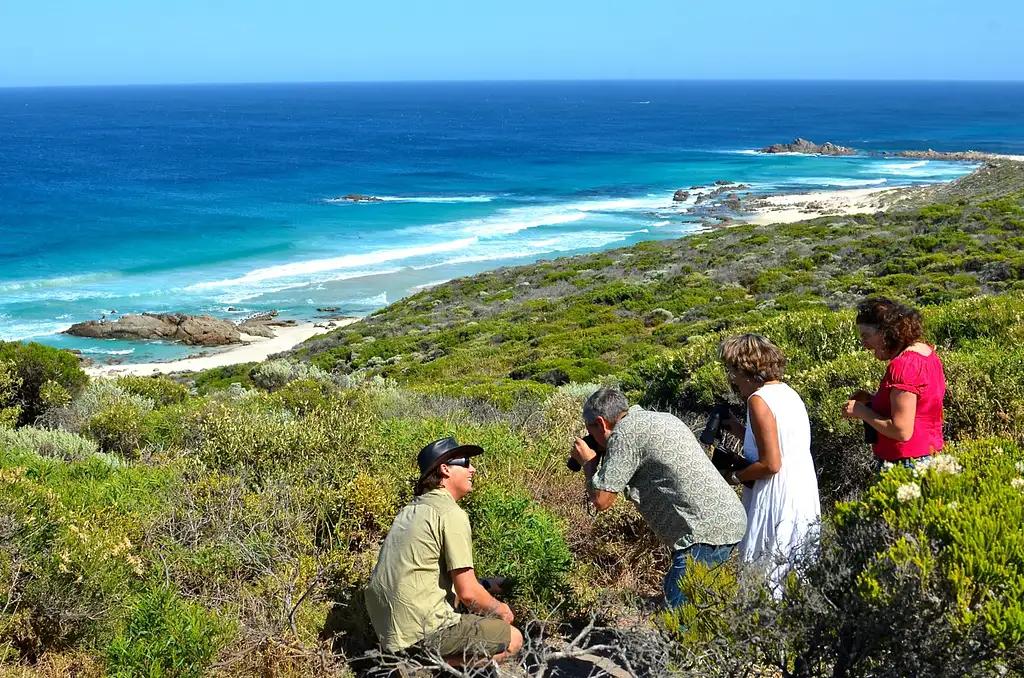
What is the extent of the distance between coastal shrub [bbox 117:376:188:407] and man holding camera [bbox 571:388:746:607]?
8881 millimetres

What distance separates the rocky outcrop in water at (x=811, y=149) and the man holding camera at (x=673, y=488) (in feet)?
303

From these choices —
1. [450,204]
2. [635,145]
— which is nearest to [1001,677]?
[450,204]

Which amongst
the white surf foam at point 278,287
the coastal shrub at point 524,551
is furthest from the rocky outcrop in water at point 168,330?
the coastal shrub at point 524,551

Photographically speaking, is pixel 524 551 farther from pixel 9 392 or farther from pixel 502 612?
pixel 9 392

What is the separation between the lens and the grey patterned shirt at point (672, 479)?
11.4 feet

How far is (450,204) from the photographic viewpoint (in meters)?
56.9

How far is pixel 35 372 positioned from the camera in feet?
34.6

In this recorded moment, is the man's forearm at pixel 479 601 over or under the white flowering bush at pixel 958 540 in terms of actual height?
under

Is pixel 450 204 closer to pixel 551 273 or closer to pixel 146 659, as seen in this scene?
pixel 551 273

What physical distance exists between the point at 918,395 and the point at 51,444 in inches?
279

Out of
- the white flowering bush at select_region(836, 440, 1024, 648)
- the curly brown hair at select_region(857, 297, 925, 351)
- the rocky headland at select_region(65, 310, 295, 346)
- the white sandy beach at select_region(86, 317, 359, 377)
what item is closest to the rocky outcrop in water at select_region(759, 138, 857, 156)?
the white sandy beach at select_region(86, 317, 359, 377)

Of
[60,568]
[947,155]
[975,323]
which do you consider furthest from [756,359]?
[947,155]

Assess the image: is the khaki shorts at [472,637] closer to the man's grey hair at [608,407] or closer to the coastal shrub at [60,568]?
the man's grey hair at [608,407]

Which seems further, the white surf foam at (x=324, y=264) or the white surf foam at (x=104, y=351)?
the white surf foam at (x=324, y=264)
